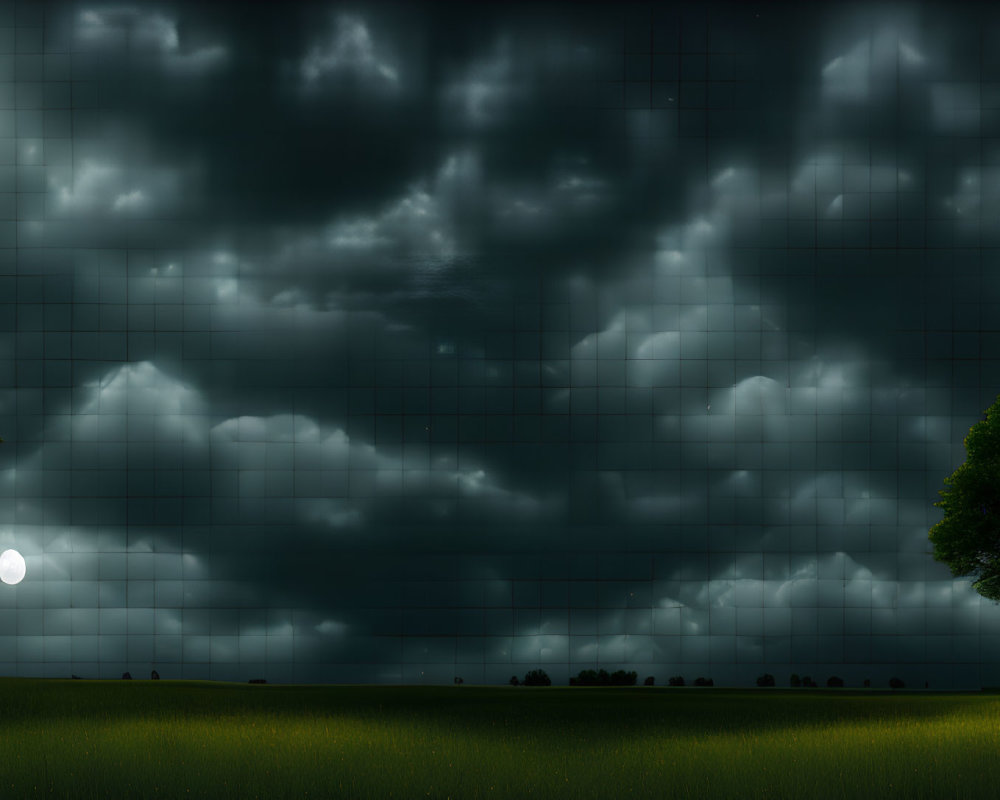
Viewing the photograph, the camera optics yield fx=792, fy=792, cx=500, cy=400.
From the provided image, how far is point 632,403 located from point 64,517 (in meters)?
16.8

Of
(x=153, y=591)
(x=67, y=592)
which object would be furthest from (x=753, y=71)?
(x=67, y=592)

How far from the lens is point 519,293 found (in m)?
22.8

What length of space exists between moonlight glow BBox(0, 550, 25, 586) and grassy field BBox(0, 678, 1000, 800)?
16.2 feet

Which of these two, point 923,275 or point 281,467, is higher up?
point 923,275

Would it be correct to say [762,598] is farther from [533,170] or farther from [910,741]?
[533,170]

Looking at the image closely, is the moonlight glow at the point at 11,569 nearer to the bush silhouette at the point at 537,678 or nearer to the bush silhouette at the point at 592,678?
the bush silhouette at the point at 537,678

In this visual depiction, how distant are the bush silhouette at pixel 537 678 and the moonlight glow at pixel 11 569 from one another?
14844 millimetres

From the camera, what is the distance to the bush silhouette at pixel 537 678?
72.9 ft

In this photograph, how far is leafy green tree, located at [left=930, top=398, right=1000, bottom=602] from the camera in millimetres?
20172

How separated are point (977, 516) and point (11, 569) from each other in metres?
26.5
